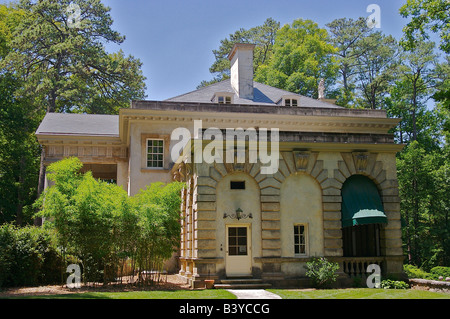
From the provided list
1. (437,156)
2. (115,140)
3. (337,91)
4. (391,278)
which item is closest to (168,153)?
(115,140)

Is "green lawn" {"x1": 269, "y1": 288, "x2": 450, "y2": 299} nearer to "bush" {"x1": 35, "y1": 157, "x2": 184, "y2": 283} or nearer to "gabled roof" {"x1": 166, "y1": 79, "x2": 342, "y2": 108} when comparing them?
"bush" {"x1": 35, "y1": 157, "x2": 184, "y2": 283}

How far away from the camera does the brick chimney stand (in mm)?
33031

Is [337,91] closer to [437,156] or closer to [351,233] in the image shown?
[437,156]

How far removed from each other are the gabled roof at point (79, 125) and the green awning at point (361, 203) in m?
16.4

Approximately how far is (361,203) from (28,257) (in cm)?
1409

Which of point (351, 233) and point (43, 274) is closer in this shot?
point (43, 274)

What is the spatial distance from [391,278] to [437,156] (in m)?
21.8

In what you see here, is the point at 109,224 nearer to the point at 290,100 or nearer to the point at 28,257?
the point at 28,257

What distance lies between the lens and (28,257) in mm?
19922

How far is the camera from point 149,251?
770 inches

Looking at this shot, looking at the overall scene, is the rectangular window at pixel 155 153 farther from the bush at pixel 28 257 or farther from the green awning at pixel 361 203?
the green awning at pixel 361 203

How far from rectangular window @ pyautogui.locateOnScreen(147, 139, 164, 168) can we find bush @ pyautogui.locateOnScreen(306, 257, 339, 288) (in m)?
12.6

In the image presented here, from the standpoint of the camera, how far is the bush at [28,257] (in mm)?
19328

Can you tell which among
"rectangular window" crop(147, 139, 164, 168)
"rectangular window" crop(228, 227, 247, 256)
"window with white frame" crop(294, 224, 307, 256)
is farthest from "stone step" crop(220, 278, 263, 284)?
"rectangular window" crop(147, 139, 164, 168)
